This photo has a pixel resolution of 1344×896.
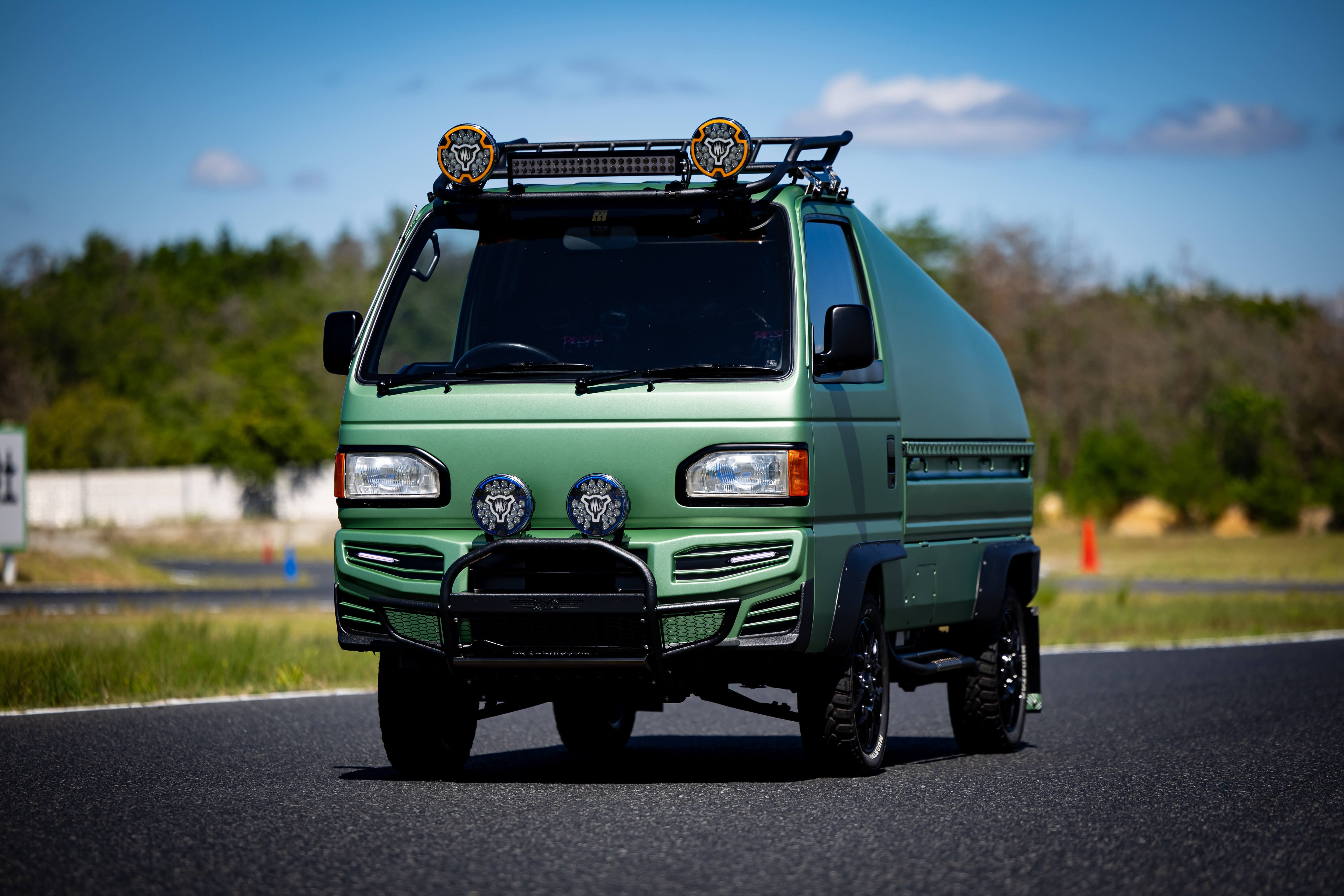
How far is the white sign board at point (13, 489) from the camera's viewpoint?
2905 cm

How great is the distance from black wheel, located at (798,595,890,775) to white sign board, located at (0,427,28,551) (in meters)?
22.7

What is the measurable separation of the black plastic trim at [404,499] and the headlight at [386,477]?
10mm

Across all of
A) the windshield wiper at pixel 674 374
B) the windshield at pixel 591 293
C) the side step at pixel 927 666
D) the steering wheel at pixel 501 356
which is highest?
the windshield at pixel 591 293

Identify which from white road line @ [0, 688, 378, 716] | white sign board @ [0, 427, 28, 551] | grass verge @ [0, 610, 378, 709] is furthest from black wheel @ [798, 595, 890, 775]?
white sign board @ [0, 427, 28, 551]

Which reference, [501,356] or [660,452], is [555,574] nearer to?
[660,452]

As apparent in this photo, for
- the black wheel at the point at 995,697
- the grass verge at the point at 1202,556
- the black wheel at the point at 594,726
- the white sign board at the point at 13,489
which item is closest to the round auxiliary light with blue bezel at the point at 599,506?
the black wheel at the point at 594,726

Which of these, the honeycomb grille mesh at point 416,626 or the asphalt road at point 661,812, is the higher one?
the honeycomb grille mesh at point 416,626

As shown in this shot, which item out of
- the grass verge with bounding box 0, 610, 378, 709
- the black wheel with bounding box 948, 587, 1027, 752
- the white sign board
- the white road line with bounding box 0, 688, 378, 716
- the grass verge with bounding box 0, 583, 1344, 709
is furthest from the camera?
the white sign board

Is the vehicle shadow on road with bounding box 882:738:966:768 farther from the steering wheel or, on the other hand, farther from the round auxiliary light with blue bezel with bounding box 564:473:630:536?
the steering wheel

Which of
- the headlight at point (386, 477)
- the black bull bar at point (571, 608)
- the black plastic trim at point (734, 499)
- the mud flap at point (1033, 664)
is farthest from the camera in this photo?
the mud flap at point (1033, 664)

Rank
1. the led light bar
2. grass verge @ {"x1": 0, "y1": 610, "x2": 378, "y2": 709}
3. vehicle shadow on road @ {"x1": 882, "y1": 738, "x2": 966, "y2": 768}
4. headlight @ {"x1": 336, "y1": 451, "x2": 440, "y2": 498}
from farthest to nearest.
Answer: grass verge @ {"x1": 0, "y1": 610, "x2": 378, "y2": 709}
vehicle shadow on road @ {"x1": 882, "y1": 738, "x2": 966, "y2": 768}
the led light bar
headlight @ {"x1": 336, "y1": 451, "x2": 440, "y2": 498}

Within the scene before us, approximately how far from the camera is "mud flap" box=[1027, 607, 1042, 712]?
10.7 meters

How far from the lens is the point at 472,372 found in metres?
7.90

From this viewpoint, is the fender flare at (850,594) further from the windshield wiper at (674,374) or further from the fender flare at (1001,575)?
the fender flare at (1001,575)
